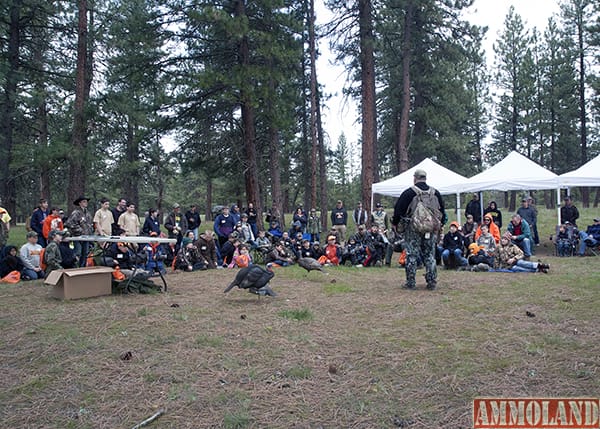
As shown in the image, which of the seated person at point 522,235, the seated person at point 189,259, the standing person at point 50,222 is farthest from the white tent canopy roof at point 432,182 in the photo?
the standing person at point 50,222

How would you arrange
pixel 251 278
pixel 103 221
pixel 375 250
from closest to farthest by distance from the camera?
pixel 251 278
pixel 103 221
pixel 375 250

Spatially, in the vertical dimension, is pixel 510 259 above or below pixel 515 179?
below

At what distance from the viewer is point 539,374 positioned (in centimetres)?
366

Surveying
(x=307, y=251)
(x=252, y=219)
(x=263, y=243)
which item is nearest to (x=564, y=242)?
(x=307, y=251)

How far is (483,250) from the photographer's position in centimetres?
1034

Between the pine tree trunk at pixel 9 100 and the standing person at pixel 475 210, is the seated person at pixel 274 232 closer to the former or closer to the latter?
the standing person at pixel 475 210

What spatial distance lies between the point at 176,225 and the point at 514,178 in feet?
33.1

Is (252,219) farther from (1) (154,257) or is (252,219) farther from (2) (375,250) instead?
(2) (375,250)

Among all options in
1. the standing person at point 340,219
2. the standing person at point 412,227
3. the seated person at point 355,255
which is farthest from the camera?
the standing person at point 340,219

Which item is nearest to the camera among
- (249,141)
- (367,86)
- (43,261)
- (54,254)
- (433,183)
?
(54,254)

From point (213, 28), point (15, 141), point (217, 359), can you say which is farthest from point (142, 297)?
point (15, 141)

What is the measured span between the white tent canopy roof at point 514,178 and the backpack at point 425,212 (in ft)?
25.6
